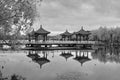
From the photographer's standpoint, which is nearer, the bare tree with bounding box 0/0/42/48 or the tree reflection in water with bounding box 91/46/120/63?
the bare tree with bounding box 0/0/42/48

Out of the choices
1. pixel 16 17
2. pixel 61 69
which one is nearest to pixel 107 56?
pixel 61 69

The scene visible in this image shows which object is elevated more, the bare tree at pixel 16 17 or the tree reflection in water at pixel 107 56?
the bare tree at pixel 16 17

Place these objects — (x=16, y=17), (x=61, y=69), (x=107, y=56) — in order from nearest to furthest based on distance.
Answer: (x=16, y=17), (x=61, y=69), (x=107, y=56)

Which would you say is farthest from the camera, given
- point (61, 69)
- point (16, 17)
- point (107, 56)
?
point (107, 56)

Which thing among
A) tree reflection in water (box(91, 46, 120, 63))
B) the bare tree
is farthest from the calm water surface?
the bare tree

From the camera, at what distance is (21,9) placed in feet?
53.0

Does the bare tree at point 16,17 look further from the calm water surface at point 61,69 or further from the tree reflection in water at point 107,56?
the tree reflection in water at point 107,56

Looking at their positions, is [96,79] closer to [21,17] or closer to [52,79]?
[52,79]

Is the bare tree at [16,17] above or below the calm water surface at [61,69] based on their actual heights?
above

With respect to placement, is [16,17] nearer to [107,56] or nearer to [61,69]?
[61,69]

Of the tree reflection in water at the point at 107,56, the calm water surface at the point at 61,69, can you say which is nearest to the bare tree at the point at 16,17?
the calm water surface at the point at 61,69

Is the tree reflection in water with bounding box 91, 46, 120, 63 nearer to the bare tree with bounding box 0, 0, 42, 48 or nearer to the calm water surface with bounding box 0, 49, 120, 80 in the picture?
the calm water surface with bounding box 0, 49, 120, 80

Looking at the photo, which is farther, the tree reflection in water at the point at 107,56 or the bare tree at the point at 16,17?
the tree reflection in water at the point at 107,56

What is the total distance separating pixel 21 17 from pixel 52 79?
6.78 metres
